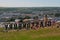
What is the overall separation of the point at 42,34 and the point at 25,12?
17.9 feet

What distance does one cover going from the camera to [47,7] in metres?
15.4

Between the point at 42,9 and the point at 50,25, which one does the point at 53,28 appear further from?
the point at 42,9

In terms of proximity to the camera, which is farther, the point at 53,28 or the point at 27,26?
the point at 27,26

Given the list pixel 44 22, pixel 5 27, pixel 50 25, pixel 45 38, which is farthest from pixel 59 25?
pixel 5 27

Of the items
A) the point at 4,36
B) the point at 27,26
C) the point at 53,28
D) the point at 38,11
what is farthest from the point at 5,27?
the point at 38,11

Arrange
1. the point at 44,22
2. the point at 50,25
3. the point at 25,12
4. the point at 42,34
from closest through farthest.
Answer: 1. the point at 42,34
2. the point at 50,25
3. the point at 44,22
4. the point at 25,12

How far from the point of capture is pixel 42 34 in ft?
32.7

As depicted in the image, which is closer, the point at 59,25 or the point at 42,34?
the point at 42,34

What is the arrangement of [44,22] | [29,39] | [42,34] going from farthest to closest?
1. [44,22]
2. [42,34]
3. [29,39]

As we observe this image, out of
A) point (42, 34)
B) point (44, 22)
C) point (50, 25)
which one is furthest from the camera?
point (44, 22)

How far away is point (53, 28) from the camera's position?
1107 cm

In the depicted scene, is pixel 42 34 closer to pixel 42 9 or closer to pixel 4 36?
pixel 4 36

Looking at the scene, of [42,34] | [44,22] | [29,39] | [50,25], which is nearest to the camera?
[29,39]

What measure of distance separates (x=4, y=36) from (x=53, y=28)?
3.21m
